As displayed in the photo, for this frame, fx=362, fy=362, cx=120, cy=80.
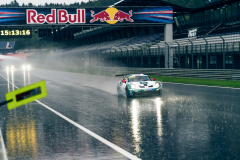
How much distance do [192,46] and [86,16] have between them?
35.6ft

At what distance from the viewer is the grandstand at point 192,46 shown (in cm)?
2747

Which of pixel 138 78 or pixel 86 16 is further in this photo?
pixel 86 16

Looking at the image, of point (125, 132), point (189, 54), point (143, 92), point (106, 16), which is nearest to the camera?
point (125, 132)

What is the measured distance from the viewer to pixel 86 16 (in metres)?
35.0

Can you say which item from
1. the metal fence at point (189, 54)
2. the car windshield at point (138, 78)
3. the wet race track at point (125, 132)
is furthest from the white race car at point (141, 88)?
the metal fence at point (189, 54)

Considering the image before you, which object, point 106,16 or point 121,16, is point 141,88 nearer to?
point 106,16

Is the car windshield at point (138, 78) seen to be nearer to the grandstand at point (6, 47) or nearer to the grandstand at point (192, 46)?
the grandstand at point (192, 46)

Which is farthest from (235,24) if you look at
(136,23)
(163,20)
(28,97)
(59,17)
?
(28,97)

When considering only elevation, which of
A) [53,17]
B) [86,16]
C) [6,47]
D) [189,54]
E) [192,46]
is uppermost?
[6,47]

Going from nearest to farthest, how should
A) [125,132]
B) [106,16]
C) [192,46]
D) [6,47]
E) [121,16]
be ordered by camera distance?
[125,132] < [192,46] < [106,16] < [121,16] < [6,47]

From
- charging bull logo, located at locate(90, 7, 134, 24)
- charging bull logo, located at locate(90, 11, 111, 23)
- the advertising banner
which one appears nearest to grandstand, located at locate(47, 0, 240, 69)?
the advertising banner

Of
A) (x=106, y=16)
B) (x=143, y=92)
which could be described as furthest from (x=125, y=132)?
(x=106, y=16)

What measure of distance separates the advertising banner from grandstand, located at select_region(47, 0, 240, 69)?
10.0ft

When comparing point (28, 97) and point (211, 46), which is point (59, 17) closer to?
point (211, 46)
